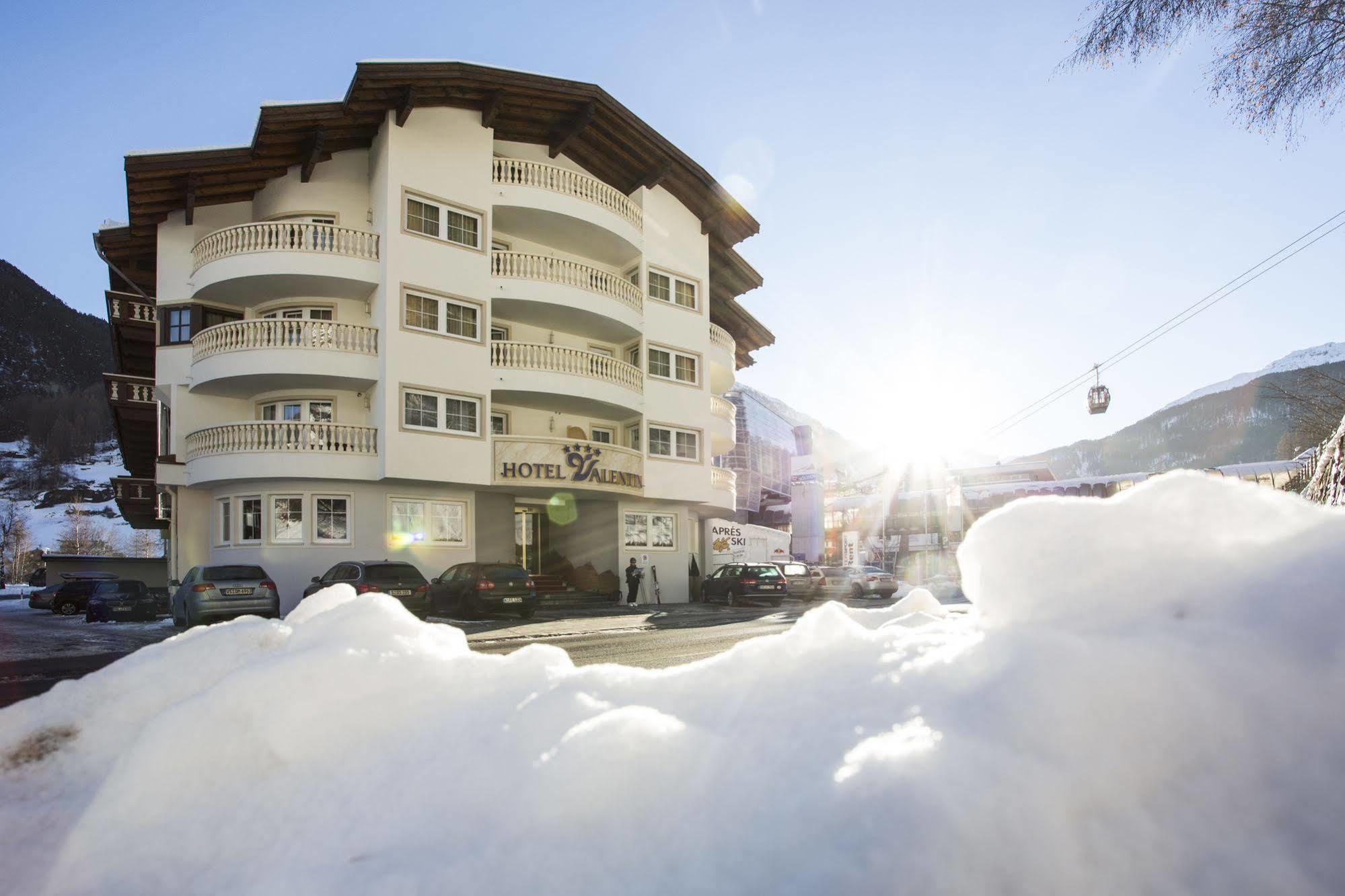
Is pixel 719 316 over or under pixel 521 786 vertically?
over

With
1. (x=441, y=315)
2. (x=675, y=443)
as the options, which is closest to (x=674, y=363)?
(x=675, y=443)

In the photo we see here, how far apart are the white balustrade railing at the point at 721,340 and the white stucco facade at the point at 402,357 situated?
3.98 meters

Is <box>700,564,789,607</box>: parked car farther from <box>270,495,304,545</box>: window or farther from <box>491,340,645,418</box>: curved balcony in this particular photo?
<box>270,495,304,545</box>: window

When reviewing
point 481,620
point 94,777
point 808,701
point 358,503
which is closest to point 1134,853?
point 808,701

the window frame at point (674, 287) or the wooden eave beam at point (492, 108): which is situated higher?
the wooden eave beam at point (492, 108)

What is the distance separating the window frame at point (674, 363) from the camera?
2728 cm

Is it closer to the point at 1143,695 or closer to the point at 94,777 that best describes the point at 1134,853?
the point at 1143,695

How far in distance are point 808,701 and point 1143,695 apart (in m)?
0.47

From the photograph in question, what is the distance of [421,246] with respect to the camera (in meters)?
22.1

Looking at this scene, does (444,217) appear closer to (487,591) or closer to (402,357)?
(402,357)

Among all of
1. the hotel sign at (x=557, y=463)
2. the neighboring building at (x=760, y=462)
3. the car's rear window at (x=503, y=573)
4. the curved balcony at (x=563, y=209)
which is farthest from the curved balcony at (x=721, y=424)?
the neighboring building at (x=760, y=462)

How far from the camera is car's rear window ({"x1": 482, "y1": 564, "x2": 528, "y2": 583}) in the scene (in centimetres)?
1967

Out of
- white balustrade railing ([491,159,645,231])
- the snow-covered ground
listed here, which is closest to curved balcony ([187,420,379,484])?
white balustrade railing ([491,159,645,231])

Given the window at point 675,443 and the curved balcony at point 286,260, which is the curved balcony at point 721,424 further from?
the curved balcony at point 286,260
